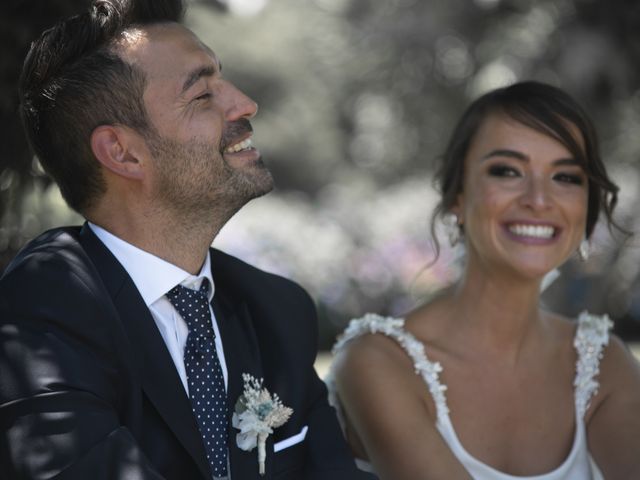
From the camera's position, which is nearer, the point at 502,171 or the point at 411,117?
the point at 502,171

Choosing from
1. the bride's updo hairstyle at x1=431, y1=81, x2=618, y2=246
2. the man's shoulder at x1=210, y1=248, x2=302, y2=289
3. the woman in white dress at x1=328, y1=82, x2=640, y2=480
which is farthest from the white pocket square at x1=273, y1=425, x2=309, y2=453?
the bride's updo hairstyle at x1=431, y1=81, x2=618, y2=246

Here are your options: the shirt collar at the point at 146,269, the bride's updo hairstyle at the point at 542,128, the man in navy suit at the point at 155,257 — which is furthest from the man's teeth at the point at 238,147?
the bride's updo hairstyle at the point at 542,128

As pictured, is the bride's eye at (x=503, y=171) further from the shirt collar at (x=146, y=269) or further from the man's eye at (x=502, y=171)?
the shirt collar at (x=146, y=269)

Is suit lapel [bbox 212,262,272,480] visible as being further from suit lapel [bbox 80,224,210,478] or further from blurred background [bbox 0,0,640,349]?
blurred background [bbox 0,0,640,349]

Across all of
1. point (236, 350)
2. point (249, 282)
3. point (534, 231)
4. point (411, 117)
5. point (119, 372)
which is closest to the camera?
point (119, 372)

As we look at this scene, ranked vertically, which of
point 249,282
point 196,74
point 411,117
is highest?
point 196,74

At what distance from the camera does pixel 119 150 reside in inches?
118

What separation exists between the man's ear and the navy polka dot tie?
1.25 ft

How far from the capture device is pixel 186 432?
8.87 ft

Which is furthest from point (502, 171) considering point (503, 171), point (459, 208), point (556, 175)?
point (459, 208)

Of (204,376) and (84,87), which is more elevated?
(84,87)

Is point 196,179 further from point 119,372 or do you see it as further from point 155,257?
point 119,372

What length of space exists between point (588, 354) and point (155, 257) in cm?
204

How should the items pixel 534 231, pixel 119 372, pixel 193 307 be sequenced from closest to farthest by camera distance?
pixel 119 372 → pixel 193 307 → pixel 534 231
